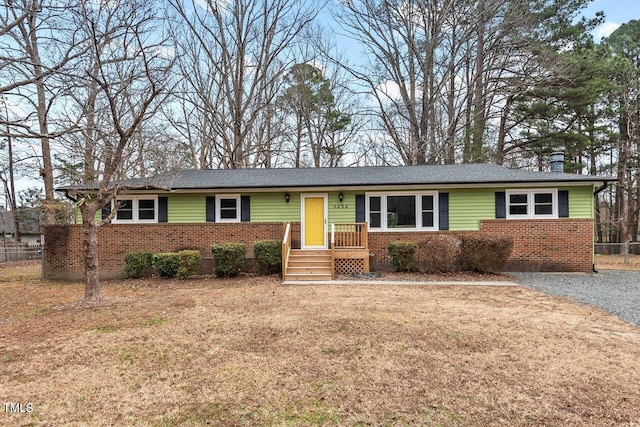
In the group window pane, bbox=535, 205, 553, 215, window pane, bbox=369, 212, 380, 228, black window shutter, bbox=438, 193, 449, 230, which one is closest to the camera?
window pane, bbox=535, 205, 553, 215

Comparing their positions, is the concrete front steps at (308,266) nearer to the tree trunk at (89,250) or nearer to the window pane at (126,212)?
the tree trunk at (89,250)

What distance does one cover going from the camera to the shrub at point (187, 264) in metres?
10.4

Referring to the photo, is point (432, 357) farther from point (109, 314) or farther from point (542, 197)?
point (542, 197)

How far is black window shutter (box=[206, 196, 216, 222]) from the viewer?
40.2ft

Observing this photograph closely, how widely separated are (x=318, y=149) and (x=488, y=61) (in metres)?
11.5

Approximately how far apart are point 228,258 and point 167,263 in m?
1.78

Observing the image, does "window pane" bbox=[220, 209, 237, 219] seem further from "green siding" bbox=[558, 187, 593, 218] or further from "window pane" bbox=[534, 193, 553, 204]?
"green siding" bbox=[558, 187, 593, 218]

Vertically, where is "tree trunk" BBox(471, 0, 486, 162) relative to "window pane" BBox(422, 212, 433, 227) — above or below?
above

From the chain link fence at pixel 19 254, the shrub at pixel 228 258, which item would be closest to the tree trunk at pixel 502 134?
the shrub at pixel 228 258

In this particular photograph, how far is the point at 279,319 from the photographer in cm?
570

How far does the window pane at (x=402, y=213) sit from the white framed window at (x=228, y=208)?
515cm

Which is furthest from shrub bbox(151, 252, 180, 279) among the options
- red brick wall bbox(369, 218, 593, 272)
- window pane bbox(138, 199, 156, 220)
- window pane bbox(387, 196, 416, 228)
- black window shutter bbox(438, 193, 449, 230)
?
red brick wall bbox(369, 218, 593, 272)

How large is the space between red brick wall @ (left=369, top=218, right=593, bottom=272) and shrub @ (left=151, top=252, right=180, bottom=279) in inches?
375

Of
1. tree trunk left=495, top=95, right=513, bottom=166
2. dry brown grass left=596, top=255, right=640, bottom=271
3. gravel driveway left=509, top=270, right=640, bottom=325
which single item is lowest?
dry brown grass left=596, top=255, right=640, bottom=271
